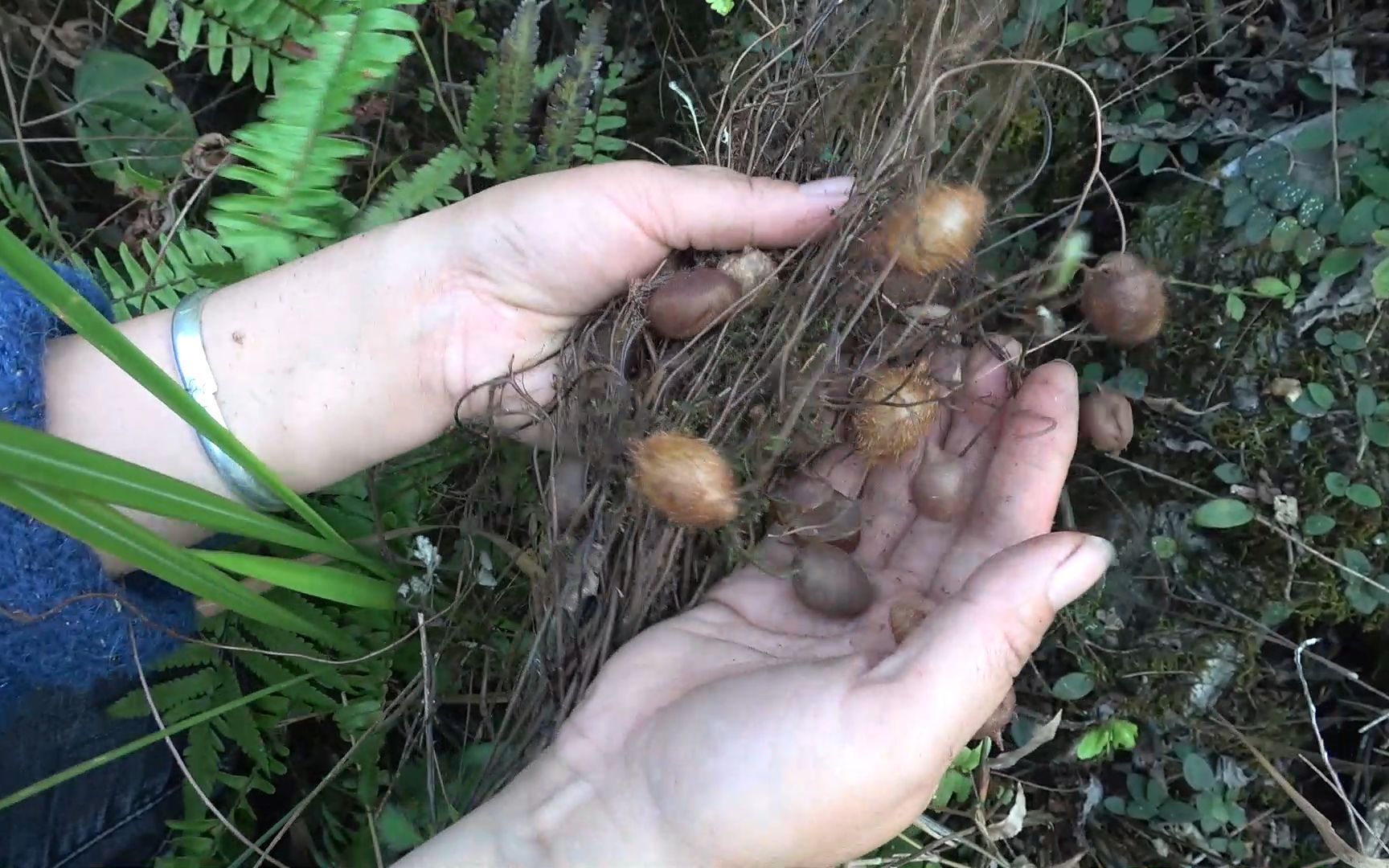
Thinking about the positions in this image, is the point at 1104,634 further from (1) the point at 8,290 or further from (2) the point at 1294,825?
(1) the point at 8,290

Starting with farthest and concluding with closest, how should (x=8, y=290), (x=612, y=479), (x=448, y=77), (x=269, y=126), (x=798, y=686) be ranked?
(x=448, y=77) → (x=269, y=126) → (x=612, y=479) → (x=8, y=290) → (x=798, y=686)

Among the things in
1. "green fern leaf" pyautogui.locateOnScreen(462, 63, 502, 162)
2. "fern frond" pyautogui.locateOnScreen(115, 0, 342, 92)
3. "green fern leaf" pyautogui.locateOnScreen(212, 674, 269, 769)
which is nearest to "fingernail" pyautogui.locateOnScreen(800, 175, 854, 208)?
"green fern leaf" pyautogui.locateOnScreen(462, 63, 502, 162)

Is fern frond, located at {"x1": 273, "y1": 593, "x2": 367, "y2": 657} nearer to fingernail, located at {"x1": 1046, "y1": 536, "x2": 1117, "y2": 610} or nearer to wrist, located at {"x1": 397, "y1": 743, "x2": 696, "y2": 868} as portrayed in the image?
wrist, located at {"x1": 397, "y1": 743, "x2": 696, "y2": 868}

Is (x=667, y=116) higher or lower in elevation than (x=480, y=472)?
higher

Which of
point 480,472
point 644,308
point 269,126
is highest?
point 269,126

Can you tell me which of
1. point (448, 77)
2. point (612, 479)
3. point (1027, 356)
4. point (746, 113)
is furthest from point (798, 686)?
point (448, 77)

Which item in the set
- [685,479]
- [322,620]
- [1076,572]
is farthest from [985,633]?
[322,620]
